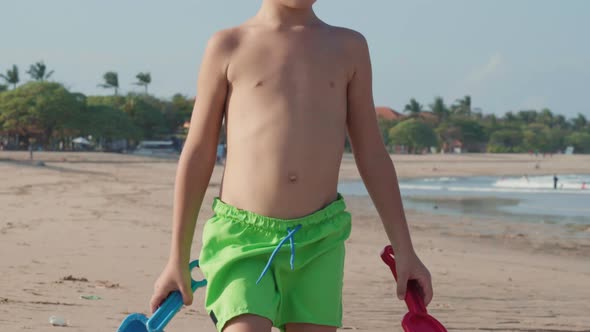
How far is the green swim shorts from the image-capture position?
2654mm

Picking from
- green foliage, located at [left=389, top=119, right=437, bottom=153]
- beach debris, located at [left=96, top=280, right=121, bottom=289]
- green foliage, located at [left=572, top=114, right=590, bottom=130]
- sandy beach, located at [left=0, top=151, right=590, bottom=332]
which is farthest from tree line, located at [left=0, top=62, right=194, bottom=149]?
green foliage, located at [left=572, top=114, right=590, bottom=130]

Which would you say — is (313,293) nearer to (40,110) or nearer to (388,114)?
(40,110)

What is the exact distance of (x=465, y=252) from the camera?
11.5 metres

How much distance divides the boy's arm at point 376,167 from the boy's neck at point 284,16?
177 millimetres

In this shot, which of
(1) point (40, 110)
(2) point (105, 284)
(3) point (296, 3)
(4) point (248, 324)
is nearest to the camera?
(4) point (248, 324)

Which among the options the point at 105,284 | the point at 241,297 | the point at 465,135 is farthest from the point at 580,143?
the point at 241,297

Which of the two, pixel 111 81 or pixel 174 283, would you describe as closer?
pixel 174 283

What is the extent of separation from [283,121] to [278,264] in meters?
0.43

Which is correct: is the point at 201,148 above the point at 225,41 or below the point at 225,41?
below

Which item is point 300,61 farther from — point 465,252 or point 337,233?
point 465,252

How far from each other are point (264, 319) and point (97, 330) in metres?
2.71

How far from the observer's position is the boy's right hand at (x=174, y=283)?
110 inches

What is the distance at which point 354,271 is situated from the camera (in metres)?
8.73

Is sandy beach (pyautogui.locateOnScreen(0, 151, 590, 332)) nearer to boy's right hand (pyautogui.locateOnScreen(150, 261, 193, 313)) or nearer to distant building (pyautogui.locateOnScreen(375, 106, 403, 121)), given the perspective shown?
boy's right hand (pyautogui.locateOnScreen(150, 261, 193, 313))
